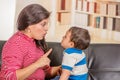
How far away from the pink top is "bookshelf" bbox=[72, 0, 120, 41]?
930 millimetres

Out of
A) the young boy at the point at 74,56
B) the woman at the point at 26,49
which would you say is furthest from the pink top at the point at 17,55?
the young boy at the point at 74,56

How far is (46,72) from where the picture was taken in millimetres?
1908

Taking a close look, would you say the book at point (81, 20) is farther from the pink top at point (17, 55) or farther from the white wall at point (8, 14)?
the pink top at point (17, 55)

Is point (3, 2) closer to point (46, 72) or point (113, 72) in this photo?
point (46, 72)

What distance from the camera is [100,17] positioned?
2.44m

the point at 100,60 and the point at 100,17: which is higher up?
the point at 100,17

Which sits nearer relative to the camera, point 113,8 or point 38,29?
point 38,29

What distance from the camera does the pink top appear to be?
4.86 ft

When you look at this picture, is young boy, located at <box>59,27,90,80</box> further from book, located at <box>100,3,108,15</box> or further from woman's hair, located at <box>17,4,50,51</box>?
book, located at <box>100,3,108,15</box>

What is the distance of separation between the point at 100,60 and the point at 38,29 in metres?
0.68

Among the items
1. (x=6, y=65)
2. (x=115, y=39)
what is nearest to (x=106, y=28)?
(x=115, y=39)

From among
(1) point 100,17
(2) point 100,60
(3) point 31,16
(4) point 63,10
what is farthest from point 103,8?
(3) point 31,16

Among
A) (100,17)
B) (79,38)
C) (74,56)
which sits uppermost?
(100,17)

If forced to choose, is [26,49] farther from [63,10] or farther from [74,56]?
[63,10]
